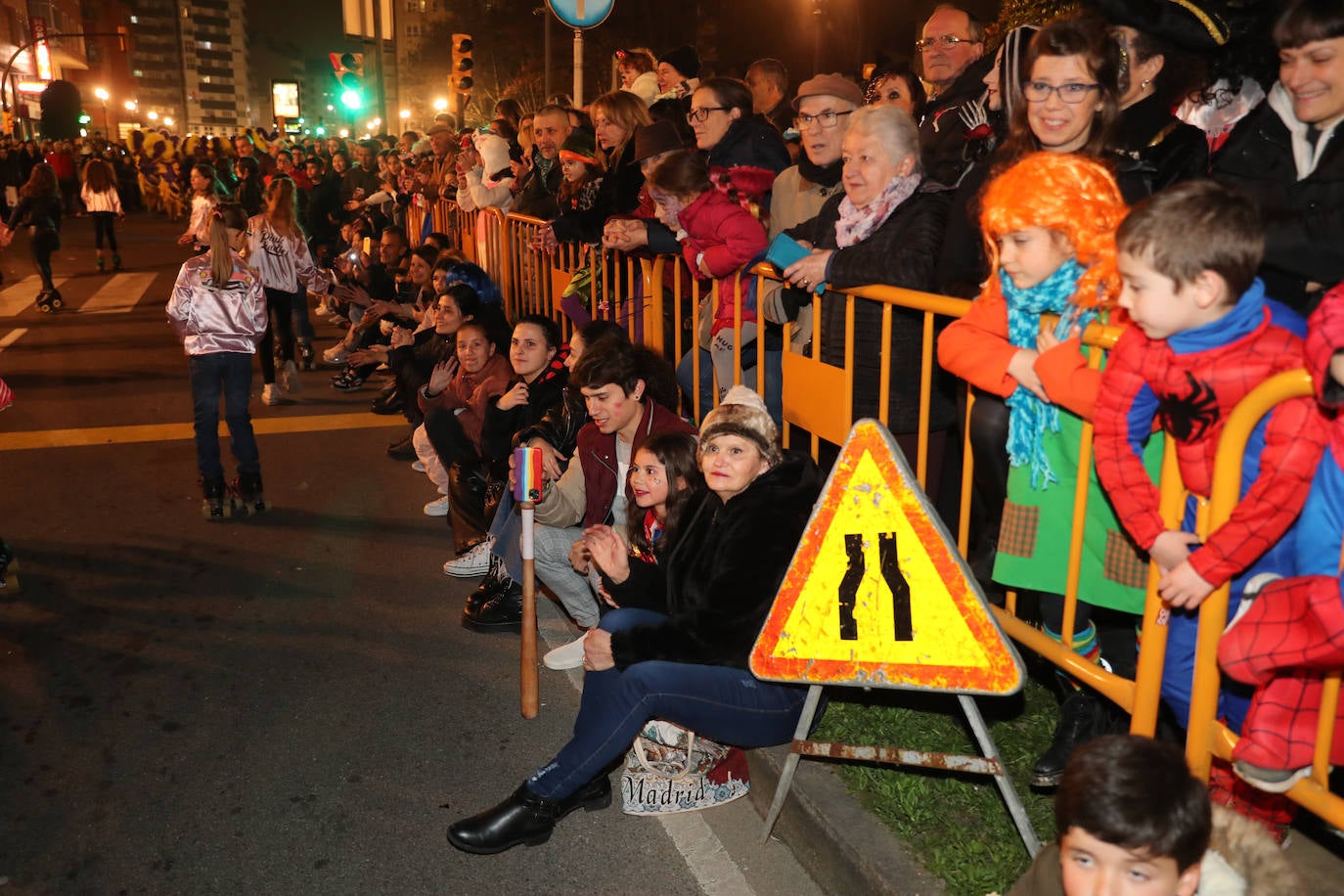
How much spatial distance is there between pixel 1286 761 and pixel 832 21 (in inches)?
881

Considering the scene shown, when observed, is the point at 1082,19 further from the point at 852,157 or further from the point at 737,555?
the point at 737,555

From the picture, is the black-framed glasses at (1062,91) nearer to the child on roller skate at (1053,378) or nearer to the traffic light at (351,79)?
the child on roller skate at (1053,378)

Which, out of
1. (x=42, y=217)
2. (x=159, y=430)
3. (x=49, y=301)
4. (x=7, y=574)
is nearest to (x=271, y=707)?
(x=7, y=574)

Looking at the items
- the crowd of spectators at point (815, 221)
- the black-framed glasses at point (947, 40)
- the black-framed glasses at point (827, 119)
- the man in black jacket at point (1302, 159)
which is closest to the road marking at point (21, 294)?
the crowd of spectators at point (815, 221)

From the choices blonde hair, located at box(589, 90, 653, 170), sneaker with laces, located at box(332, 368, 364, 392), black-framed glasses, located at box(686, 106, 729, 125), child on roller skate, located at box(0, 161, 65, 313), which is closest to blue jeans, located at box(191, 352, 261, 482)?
blonde hair, located at box(589, 90, 653, 170)

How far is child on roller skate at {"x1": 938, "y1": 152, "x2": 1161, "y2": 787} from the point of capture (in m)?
2.99

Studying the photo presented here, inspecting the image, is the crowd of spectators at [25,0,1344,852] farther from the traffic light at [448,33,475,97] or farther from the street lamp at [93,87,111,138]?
the street lamp at [93,87,111,138]

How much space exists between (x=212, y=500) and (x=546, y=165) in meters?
3.66

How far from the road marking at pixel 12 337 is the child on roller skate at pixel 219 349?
699 cm

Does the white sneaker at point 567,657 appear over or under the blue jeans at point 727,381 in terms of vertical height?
under

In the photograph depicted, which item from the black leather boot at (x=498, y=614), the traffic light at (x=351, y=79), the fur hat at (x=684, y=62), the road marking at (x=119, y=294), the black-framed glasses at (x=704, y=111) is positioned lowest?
the black leather boot at (x=498, y=614)

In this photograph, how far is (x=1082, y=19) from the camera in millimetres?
3578

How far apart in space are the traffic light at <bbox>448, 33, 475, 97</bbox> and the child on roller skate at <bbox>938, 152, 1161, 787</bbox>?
16111mm

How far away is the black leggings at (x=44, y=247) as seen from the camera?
1592 cm
